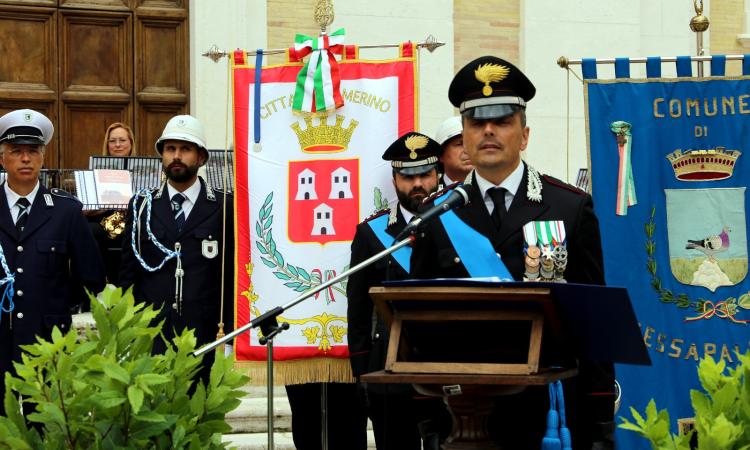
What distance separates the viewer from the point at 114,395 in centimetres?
423

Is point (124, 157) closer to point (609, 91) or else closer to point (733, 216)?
point (609, 91)

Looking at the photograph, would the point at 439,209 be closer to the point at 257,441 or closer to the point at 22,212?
the point at 22,212

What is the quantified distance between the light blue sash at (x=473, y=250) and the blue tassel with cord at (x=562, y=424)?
1.35 ft

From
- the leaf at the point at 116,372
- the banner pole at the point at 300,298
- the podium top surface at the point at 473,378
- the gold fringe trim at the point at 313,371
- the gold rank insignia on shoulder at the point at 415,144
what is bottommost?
the gold fringe trim at the point at 313,371

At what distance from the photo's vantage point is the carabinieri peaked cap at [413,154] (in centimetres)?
714

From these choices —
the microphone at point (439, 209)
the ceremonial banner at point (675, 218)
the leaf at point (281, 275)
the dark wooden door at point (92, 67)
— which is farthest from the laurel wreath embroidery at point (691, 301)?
the dark wooden door at point (92, 67)

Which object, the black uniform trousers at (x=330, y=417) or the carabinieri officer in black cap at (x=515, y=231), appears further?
the black uniform trousers at (x=330, y=417)

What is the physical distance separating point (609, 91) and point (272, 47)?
4923mm

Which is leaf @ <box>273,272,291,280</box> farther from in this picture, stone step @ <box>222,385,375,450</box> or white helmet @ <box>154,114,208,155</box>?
stone step @ <box>222,385,375,450</box>

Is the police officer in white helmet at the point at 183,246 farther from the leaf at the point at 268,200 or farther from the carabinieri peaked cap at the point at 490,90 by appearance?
the carabinieri peaked cap at the point at 490,90

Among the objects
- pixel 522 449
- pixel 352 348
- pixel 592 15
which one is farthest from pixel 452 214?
pixel 592 15

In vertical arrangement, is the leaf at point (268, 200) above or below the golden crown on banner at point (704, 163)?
below

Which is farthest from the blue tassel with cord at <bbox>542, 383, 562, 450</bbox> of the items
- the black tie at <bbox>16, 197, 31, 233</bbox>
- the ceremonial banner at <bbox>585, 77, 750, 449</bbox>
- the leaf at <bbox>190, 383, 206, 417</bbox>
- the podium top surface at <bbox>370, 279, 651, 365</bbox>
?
the black tie at <bbox>16, 197, 31, 233</bbox>

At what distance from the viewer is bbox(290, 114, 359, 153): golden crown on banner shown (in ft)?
24.8
